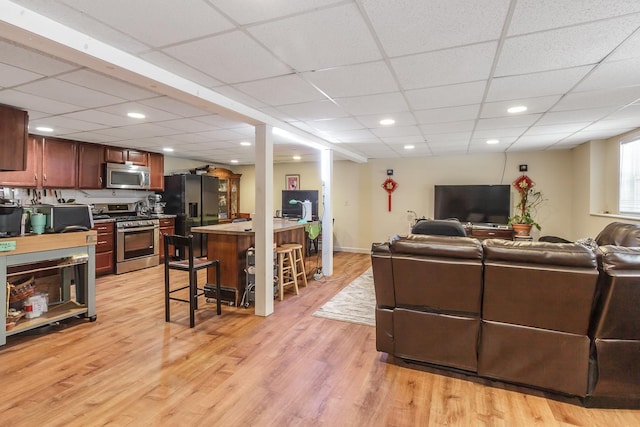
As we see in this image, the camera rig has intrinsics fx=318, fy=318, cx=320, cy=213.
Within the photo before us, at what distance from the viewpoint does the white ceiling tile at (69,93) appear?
2637 millimetres

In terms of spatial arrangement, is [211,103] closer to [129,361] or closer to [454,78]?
[454,78]

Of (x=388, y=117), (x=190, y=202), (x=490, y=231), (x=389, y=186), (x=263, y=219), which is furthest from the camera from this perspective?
(x=389, y=186)

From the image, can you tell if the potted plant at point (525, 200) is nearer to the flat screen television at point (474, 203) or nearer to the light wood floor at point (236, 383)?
the flat screen television at point (474, 203)

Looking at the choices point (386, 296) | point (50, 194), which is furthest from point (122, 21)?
point (50, 194)

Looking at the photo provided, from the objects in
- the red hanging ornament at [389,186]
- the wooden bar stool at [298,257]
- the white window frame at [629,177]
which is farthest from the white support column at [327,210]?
the white window frame at [629,177]

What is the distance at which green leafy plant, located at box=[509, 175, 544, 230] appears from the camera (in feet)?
20.4

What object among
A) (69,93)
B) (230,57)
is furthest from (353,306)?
(69,93)

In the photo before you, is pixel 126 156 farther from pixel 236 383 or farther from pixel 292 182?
pixel 236 383

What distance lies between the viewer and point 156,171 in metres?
6.42

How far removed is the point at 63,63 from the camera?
2.25 m

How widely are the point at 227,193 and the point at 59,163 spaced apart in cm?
353

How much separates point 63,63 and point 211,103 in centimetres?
102

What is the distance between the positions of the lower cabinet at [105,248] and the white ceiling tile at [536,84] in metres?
5.72

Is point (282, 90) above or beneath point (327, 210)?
above
